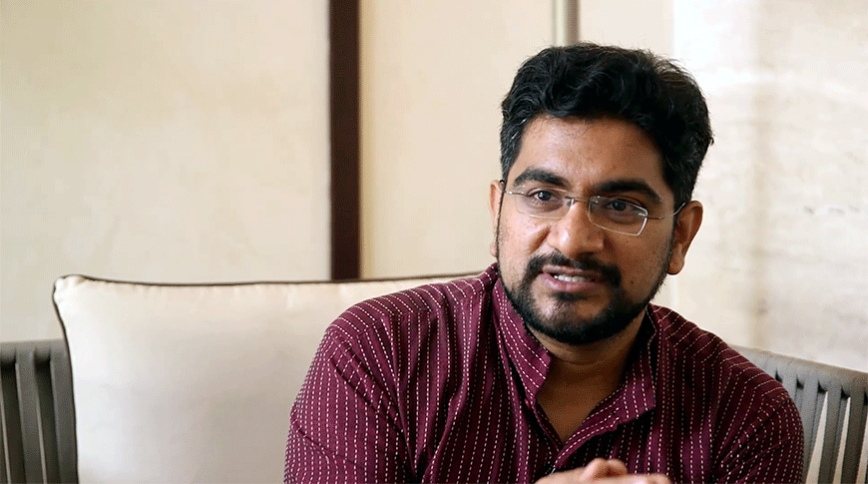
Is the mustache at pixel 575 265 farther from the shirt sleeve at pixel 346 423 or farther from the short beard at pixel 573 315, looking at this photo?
the shirt sleeve at pixel 346 423

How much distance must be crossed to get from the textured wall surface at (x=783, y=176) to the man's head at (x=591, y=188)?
2.29 ft

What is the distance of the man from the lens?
1133 millimetres

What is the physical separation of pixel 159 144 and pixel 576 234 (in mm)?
1175

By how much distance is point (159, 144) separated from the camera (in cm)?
190

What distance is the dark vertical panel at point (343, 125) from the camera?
2084 millimetres

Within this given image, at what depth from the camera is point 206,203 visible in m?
1.96

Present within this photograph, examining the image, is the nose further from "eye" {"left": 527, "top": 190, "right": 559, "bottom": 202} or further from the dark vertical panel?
the dark vertical panel

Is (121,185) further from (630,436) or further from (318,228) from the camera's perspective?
(630,436)

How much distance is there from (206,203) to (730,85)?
132cm

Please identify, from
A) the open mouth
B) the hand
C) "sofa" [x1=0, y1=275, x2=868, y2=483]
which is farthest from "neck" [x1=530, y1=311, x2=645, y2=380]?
"sofa" [x1=0, y1=275, x2=868, y2=483]

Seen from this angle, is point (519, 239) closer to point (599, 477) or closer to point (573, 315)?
point (573, 315)

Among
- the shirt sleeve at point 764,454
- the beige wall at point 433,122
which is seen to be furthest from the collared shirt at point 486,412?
the beige wall at point 433,122

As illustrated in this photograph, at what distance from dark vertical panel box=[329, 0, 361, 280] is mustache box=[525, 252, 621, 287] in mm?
1038

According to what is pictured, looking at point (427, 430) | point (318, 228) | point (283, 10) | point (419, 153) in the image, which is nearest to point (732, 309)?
point (419, 153)
